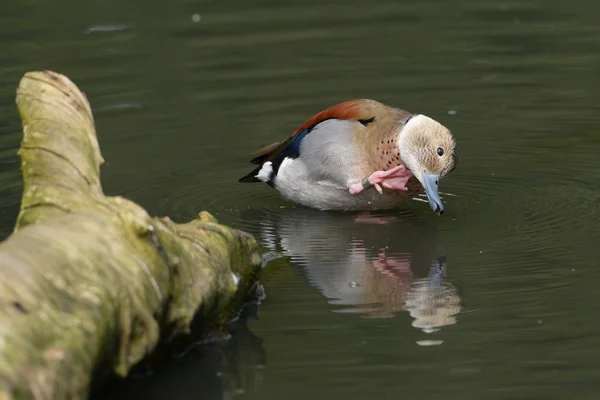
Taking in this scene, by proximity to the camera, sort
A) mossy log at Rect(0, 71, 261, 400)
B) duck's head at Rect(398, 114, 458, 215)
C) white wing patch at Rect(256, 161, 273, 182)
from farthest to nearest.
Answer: white wing patch at Rect(256, 161, 273, 182)
duck's head at Rect(398, 114, 458, 215)
mossy log at Rect(0, 71, 261, 400)

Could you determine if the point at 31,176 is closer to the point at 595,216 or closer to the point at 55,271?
the point at 55,271

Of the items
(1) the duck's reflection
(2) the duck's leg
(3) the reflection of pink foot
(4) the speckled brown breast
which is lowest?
(3) the reflection of pink foot

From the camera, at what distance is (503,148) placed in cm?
906

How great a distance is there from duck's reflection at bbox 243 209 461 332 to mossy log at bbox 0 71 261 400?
0.64m

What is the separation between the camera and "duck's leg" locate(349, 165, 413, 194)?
7.59 meters

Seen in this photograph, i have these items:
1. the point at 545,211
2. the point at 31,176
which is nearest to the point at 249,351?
the point at 31,176

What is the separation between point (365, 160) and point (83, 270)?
3471 mm

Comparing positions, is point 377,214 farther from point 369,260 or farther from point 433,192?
point 369,260

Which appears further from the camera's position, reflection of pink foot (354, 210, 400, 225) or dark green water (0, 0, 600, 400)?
reflection of pink foot (354, 210, 400, 225)

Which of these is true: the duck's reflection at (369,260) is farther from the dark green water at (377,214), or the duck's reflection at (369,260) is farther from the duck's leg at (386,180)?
the duck's leg at (386,180)

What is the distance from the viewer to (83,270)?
177 inches

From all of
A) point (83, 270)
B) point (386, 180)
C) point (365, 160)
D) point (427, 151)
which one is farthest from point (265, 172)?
point (83, 270)

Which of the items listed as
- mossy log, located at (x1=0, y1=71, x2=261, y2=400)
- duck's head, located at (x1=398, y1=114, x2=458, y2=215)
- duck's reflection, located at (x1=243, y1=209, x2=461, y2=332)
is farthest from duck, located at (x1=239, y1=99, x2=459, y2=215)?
mossy log, located at (x1=0, y1=71, x2=261, y2=400)

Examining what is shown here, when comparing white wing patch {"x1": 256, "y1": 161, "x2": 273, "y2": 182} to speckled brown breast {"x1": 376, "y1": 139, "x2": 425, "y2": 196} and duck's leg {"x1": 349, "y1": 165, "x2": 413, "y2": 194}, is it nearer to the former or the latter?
duck's leg {"x1": 349, "y1": 165, "x2": 413, "y2": 194}
